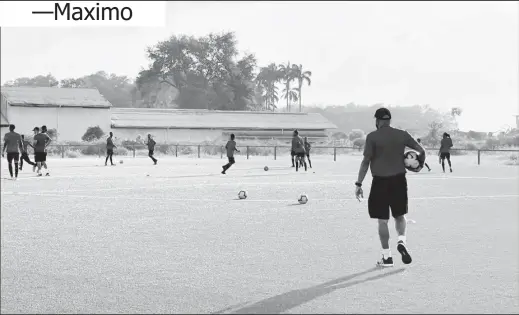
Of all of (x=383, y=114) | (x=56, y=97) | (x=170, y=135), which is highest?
(x=56, y=97)

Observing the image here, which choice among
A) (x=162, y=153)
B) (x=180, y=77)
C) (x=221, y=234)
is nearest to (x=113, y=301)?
(x=221, y=234)

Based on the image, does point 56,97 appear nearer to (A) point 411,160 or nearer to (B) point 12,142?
(B) point 12,142

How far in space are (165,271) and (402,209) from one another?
267 centimetres

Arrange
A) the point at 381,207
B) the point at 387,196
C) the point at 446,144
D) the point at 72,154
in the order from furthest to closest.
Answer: the point at 72,154 → the point at 446,144 → the point at 381,207 → the point at 387,196

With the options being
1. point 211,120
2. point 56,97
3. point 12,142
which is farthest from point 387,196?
point 211,120

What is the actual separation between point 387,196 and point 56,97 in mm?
63501

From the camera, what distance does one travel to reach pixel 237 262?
28.0ft

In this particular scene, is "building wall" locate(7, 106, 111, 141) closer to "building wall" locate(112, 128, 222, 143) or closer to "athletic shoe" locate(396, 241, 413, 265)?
"building wall" locate(112, 128, 222, 143)

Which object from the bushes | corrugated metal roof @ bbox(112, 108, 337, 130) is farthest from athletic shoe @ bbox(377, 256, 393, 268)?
corrugated metal roof @ bbox(112, 108, 337, 130)

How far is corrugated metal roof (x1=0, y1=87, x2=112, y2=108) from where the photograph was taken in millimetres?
63659

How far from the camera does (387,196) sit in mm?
7738

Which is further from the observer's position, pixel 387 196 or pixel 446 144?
pixel 446 144

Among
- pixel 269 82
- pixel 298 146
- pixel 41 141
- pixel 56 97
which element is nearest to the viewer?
pixel 41 141

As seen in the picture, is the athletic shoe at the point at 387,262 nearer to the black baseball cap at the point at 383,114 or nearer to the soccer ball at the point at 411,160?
the soccer ball at the point at 411,160
